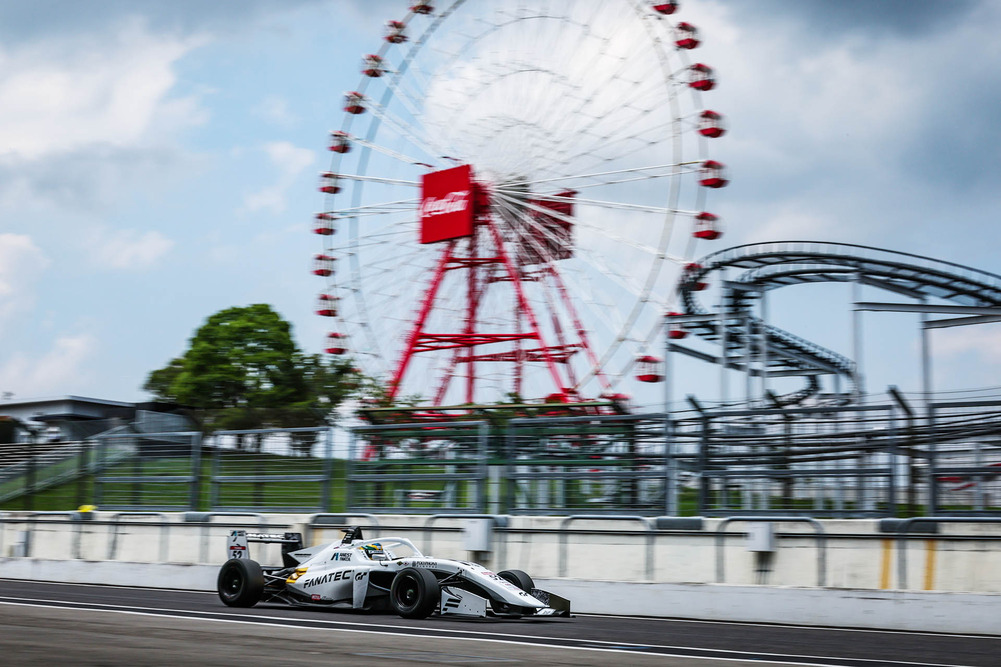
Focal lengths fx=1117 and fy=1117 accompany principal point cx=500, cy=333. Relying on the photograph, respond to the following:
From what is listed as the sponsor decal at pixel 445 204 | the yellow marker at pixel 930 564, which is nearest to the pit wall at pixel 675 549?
the yellow marker at pixel 930 564

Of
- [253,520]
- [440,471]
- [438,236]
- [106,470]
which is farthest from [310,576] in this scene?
[438,236]

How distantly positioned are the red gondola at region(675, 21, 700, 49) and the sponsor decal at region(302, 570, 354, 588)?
54.8ft

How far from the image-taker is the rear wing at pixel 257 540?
1489 cm

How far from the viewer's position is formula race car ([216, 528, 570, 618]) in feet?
40.7

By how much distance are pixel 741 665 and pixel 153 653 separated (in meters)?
4.03

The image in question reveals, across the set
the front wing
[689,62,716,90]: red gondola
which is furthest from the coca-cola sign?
the front wing

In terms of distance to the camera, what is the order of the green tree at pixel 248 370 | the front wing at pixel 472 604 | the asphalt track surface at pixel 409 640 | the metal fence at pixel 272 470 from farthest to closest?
the green tree at pixel 248 370
the metal fence at pixel 272 470
the front wing at pixel 472 604
the asphalt track surface at pixel 409 640

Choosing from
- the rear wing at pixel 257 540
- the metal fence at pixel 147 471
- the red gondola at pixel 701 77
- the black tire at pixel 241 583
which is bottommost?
the black tire at pixel 241 583

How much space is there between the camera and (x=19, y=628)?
938 centimetres

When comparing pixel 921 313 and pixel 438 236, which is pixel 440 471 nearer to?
pixel 438 236

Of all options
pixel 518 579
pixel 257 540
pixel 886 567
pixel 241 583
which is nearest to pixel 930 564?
pixel 886 567

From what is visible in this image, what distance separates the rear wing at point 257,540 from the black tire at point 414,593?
239cm

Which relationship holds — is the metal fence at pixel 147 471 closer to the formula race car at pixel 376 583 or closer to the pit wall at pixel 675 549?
the pit wall at pixel 675 549

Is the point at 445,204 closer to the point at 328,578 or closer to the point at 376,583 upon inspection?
the point at 328,578
